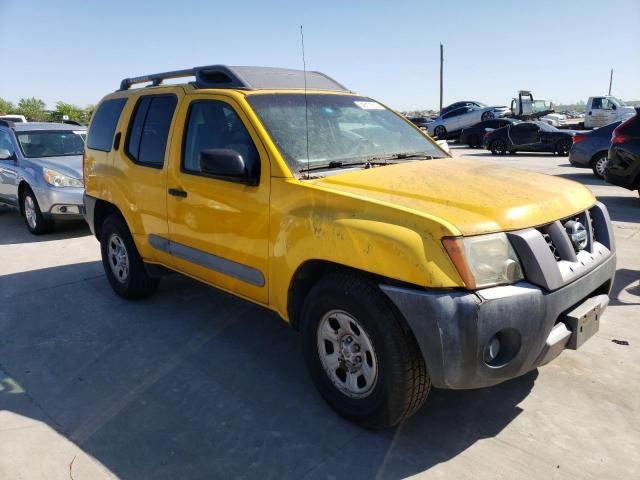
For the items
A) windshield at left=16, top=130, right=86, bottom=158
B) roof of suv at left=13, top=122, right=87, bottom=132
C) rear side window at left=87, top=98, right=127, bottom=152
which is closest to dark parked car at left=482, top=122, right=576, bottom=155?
roof of suv at left=13, top=122, right=87, bottom=132

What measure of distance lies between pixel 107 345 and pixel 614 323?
13.0ft

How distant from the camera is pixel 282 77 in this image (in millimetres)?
4129

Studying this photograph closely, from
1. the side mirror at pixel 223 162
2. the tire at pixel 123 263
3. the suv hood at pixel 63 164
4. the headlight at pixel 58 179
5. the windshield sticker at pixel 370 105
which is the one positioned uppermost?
the windshield sticker at pixel 370 105

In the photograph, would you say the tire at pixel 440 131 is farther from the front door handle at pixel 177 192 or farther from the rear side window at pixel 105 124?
the front door handle at pixel 177 192

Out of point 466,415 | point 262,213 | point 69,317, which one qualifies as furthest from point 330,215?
point 69,317

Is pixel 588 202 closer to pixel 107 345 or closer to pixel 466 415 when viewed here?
pixel 466 415

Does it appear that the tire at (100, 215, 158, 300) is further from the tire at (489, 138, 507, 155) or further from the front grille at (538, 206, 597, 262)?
the tire at (489, 138, 507, 155)

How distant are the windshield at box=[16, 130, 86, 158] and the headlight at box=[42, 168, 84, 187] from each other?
1.06 m

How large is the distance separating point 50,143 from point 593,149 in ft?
36.5

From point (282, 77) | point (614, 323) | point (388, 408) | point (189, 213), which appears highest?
point (282, 77)

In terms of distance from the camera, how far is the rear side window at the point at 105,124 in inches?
196

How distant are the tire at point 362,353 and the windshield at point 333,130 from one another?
0.88 m

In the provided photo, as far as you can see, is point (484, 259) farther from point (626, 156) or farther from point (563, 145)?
point (563, 145)

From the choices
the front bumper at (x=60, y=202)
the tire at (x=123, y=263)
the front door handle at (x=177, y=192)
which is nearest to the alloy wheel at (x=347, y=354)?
the front door handle at (x=177, y=192)
